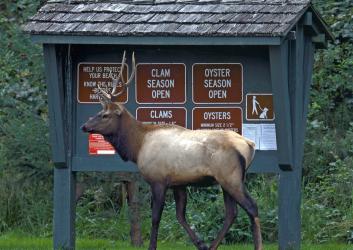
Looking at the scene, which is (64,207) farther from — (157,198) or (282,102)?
(282,102)

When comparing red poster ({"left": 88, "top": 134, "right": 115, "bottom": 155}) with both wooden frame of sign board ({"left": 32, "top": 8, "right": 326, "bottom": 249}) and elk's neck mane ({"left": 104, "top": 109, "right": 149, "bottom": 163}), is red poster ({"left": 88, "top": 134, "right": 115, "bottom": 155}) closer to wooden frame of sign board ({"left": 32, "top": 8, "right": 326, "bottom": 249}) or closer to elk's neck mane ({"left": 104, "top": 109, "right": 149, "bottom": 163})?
wooden frame of sign board ({"left": 32, "top": 8, "right": 326, "bottom": 249})

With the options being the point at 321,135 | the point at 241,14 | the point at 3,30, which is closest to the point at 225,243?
the point at 321,135

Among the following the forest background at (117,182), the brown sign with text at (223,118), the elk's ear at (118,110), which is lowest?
the forest background at (117,182)

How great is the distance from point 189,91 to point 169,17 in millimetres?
934

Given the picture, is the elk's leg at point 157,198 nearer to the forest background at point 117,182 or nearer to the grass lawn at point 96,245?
the grass lawn at point 96,245

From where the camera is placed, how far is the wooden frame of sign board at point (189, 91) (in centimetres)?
1258

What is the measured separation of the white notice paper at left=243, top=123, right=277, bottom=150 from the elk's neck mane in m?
1.25

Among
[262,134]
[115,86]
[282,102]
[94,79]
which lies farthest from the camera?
[94,79]

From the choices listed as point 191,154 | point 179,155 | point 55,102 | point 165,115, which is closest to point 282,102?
point 191,154

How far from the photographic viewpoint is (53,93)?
43.1 ft

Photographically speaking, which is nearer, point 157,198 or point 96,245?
point 157,198

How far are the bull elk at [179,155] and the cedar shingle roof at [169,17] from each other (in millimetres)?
529

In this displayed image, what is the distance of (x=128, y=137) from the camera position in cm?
1252

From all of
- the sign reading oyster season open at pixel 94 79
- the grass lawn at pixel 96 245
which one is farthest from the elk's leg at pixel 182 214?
the grass lawn at pixel 96 245
